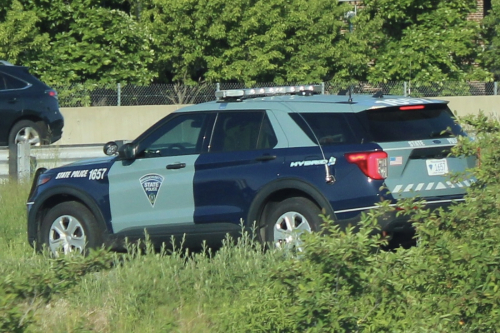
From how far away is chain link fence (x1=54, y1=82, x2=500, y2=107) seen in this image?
22.3 metres

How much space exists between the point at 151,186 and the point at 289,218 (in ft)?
5.11

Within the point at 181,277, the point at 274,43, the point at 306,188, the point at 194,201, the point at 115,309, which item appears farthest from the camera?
the point at 274,43

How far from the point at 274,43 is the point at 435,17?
5980 millimetres

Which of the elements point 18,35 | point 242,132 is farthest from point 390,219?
point 18,35

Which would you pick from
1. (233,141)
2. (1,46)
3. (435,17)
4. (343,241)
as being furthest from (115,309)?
(435,17)

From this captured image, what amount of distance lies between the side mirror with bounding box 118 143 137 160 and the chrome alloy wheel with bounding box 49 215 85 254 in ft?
2.89

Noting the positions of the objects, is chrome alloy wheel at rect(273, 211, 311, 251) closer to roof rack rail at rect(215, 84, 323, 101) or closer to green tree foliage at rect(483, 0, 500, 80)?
roof rack rail at rect(215, 84, 323, 101)

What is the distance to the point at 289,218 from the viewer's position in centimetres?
796

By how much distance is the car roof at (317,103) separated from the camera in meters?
7.98

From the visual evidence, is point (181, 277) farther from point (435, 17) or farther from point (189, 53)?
point (435, 17)

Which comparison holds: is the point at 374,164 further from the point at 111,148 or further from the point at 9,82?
the point at 9,82

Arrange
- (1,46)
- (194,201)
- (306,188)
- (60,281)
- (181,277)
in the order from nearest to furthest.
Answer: (60,281), (181,277), (306,188), (194,201), (1,46)

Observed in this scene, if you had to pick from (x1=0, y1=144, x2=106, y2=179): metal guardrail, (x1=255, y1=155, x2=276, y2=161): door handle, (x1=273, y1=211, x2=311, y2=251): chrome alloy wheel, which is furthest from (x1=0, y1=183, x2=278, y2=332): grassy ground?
(x1=0, y1=144, x2=106, y2=179): metal guardrail

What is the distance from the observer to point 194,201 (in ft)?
27.6
